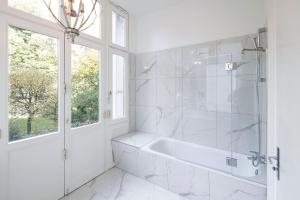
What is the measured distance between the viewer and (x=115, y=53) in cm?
301

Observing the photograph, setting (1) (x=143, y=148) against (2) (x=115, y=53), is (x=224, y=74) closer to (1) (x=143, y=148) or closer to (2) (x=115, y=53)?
(1) (x=143, y=148)

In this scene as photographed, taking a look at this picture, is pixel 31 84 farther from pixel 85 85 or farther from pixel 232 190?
pixel 232 190

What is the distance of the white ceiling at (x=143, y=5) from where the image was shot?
2.85 metres

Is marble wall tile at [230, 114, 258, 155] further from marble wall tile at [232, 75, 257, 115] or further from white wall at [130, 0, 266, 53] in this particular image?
white wall at [130, 0, 266, 53]

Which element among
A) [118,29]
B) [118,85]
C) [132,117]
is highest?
[118,29]

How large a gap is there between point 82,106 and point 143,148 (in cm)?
111

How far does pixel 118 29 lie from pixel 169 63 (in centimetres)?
120

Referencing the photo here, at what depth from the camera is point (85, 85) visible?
2.49m

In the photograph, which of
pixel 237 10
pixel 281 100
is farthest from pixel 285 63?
pixel 237 10

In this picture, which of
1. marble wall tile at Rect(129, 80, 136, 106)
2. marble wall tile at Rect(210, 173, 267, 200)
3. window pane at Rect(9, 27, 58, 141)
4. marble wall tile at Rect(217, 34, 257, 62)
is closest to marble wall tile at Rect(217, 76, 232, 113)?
marble wall tile at Rect(217, 34, 257, 62)

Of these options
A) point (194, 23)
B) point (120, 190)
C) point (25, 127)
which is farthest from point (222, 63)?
point (25, 127)

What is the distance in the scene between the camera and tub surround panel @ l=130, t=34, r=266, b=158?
91.4 inches

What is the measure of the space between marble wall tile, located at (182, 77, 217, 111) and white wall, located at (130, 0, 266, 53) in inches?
25.1

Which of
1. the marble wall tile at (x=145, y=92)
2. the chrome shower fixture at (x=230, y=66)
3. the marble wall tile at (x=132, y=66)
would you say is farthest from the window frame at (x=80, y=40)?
the chrome shower fixture at (x=230, y=66)
